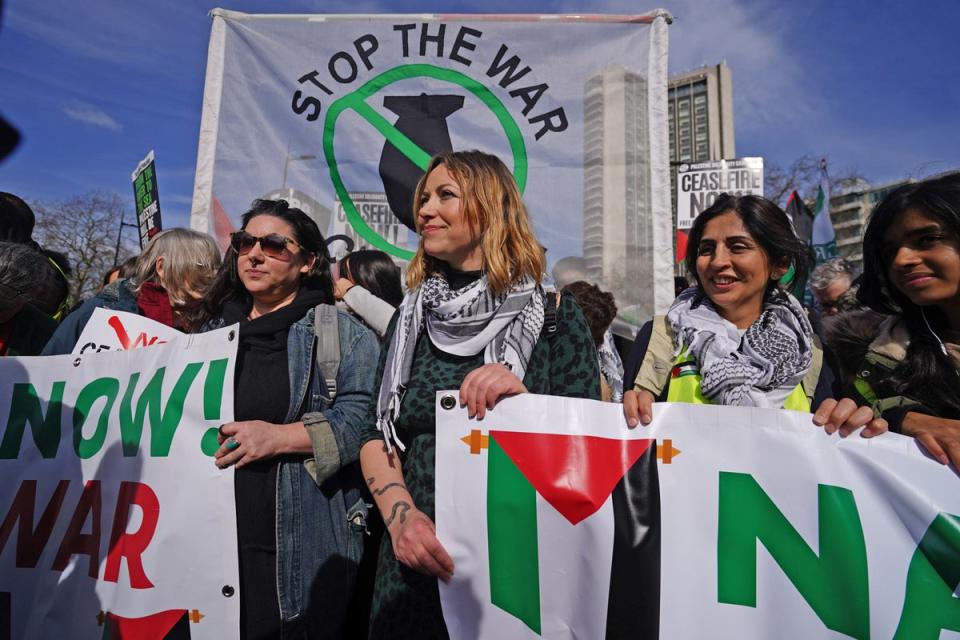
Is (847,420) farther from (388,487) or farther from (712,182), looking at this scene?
(712,182)

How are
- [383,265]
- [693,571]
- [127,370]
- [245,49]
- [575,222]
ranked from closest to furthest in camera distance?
[693,571] < [127,370] < [383,265] < [575,222] < [245,49]

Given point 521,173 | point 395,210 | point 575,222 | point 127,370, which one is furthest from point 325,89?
point 127,370

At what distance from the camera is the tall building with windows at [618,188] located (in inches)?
141

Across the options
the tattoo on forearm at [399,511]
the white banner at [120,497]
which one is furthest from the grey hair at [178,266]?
the tattoo on forearm at [399,511]

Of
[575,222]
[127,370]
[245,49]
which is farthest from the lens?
[245,49]

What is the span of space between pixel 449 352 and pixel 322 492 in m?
0.64

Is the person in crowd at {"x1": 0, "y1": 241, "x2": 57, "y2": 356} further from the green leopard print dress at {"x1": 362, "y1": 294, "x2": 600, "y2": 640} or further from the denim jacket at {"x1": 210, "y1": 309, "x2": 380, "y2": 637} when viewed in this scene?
the green leopard print dress at {"x1": 362, "y1": 294, "x2": 600, "y2": 640}

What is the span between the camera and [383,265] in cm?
323

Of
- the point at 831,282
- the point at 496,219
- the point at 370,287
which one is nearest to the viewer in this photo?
the point at 496,219

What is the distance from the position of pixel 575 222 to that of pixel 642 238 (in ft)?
1.31

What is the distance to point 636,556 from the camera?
1.52m

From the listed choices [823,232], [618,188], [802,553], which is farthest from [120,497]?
[823,232]

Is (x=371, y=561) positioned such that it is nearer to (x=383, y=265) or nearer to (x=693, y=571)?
(x=693, y=571)

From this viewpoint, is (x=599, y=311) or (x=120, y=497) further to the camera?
(x=599, y=311)
